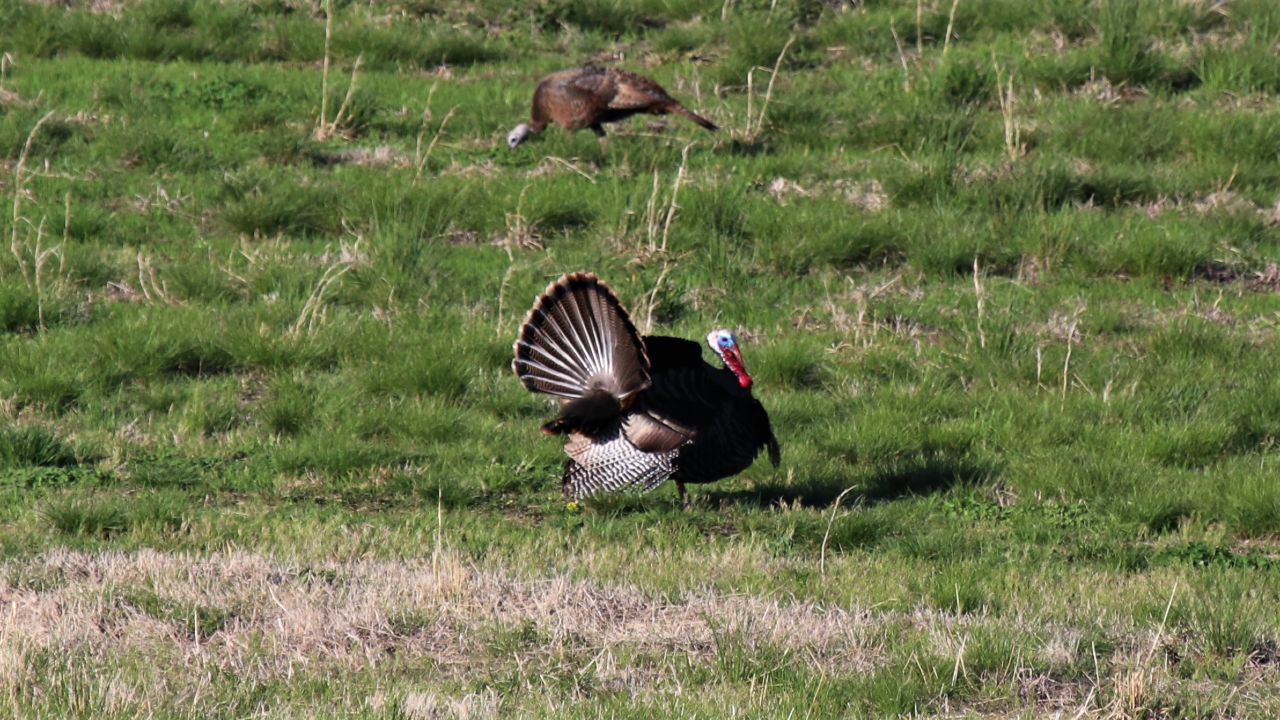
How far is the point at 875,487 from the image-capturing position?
8828 mm

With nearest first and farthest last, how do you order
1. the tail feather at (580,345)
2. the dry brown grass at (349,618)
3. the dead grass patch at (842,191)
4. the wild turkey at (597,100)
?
the dry brown grass at (349,618) < the tail feather at (580,345) < the dead grass patch at (842,191) < the wild turkey at (597,100)

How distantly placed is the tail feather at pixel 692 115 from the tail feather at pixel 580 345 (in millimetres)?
4686

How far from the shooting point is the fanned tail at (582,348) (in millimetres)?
8133

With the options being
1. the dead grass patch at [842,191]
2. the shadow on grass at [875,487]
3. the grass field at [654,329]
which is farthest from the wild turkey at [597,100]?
the shadow on grass at [875,487]

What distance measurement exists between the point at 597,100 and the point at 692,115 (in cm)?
77

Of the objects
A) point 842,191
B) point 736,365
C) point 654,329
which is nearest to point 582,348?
point 736,365

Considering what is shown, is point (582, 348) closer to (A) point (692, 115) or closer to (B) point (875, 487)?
(B) point (875, 487)

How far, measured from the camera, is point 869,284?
1149 cm

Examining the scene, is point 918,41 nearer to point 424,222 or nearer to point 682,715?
point 424,222

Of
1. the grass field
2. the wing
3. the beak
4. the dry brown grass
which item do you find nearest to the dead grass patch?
the grass field

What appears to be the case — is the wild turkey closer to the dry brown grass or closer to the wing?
the wing

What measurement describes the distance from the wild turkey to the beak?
4.70 m

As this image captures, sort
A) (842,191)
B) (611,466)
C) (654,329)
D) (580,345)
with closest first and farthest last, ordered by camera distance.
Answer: (611,466) < (580,345) < (654,329) < (842,191)

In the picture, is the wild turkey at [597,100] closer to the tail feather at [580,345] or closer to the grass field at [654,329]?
the grass field at [654,329]
